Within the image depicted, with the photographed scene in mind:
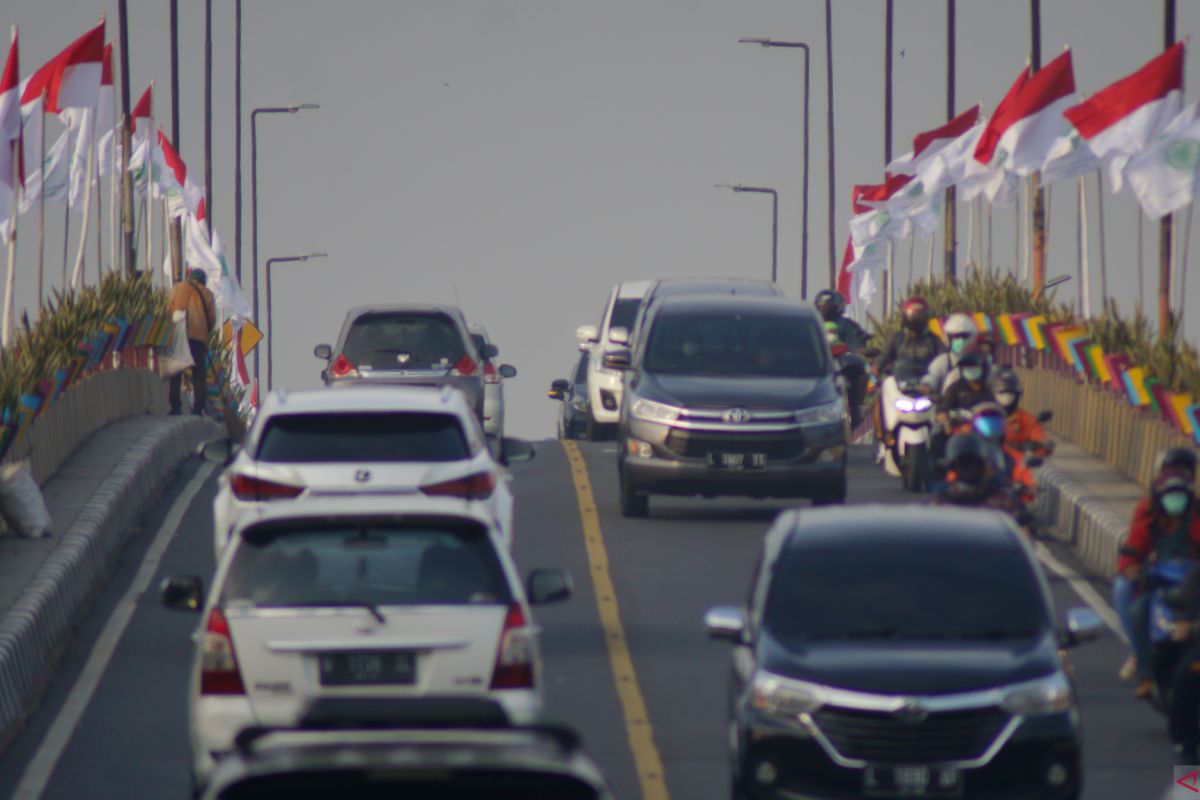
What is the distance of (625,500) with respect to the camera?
25422mm

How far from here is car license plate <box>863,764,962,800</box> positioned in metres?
12.0

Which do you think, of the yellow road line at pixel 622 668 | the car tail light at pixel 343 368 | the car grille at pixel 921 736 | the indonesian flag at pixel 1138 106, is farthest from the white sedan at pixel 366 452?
the indonesian flag at pixel 1138 106

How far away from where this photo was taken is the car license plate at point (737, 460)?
2438cm

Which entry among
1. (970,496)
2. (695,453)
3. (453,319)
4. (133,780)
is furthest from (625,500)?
(133,780)

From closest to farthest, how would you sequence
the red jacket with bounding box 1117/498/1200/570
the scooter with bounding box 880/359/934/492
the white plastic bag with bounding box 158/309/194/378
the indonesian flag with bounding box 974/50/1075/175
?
the red jacket with bounding box 1117/498/1200/570 < the scooter with bounding box 880/359/934/492 < the white plastic bag with bounding box 158/309/194/378 < the indonesian flag with bounding box 974/50/1075/175

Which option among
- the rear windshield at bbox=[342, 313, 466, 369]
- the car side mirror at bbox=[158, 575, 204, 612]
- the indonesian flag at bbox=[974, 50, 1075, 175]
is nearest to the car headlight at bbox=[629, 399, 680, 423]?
the rear windshield at bbox=[342, 313, 466, 369]

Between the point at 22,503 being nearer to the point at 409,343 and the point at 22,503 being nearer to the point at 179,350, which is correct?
the point at 409,343

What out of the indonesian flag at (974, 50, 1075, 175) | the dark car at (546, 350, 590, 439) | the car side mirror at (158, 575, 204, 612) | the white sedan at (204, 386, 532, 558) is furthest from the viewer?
the dark car at (546, 350, 590, 439)

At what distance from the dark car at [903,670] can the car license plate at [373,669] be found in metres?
1.50

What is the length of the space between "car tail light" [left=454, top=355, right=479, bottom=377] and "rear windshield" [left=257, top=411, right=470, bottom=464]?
13.5 meters

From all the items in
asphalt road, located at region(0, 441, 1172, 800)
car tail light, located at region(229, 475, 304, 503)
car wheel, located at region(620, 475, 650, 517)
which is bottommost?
asphalt road, located at region(0, 441, 1172, 800)

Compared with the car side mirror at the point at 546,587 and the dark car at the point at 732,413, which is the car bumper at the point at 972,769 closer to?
the car side mirror at the point at 546,587

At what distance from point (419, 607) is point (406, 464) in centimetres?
486

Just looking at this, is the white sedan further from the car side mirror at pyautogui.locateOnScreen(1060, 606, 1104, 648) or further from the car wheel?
the car wheel
